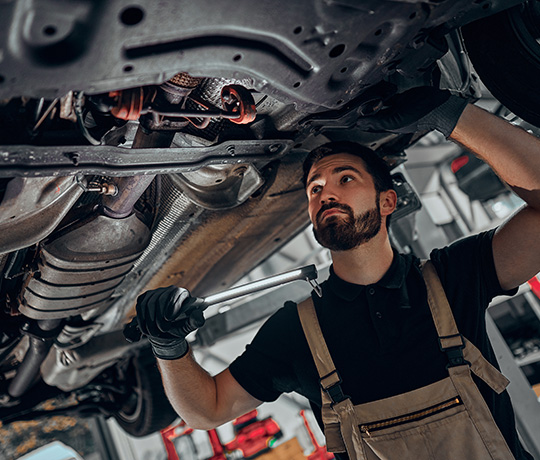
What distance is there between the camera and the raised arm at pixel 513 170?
4.32ft

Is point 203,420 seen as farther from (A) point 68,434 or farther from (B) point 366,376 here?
(A) point 68,434

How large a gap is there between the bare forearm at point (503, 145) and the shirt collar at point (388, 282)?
1.40 feet

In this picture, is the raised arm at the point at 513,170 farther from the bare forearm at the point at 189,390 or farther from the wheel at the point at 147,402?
the wheel at the point at 147,402

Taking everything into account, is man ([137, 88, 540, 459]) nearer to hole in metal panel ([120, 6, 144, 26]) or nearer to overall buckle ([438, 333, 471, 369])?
overall buckle ([438, 333, 471, 369])

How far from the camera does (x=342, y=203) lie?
1.59 m

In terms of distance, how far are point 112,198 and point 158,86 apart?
1.63ft

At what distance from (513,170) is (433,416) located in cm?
73

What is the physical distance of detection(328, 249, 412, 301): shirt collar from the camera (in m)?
1.55

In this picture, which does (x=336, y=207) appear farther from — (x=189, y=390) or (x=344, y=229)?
(x=189, y=390)

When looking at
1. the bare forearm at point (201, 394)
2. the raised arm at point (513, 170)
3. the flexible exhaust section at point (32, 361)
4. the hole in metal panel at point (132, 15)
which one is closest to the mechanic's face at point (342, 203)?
the raised arm at point (513, 170)

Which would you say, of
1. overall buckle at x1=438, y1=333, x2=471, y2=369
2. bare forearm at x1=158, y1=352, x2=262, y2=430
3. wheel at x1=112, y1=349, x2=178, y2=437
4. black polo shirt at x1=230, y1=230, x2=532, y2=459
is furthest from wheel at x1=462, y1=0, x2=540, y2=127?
wheel at x1=112, y1=349, x2=178, y2=437

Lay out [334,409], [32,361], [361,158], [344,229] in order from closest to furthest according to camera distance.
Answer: [334,409]
[344,229]
[361,158]
[32,361]

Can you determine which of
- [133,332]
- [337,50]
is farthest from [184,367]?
[337,50]

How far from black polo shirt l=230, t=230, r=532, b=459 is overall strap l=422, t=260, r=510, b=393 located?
36 mm
